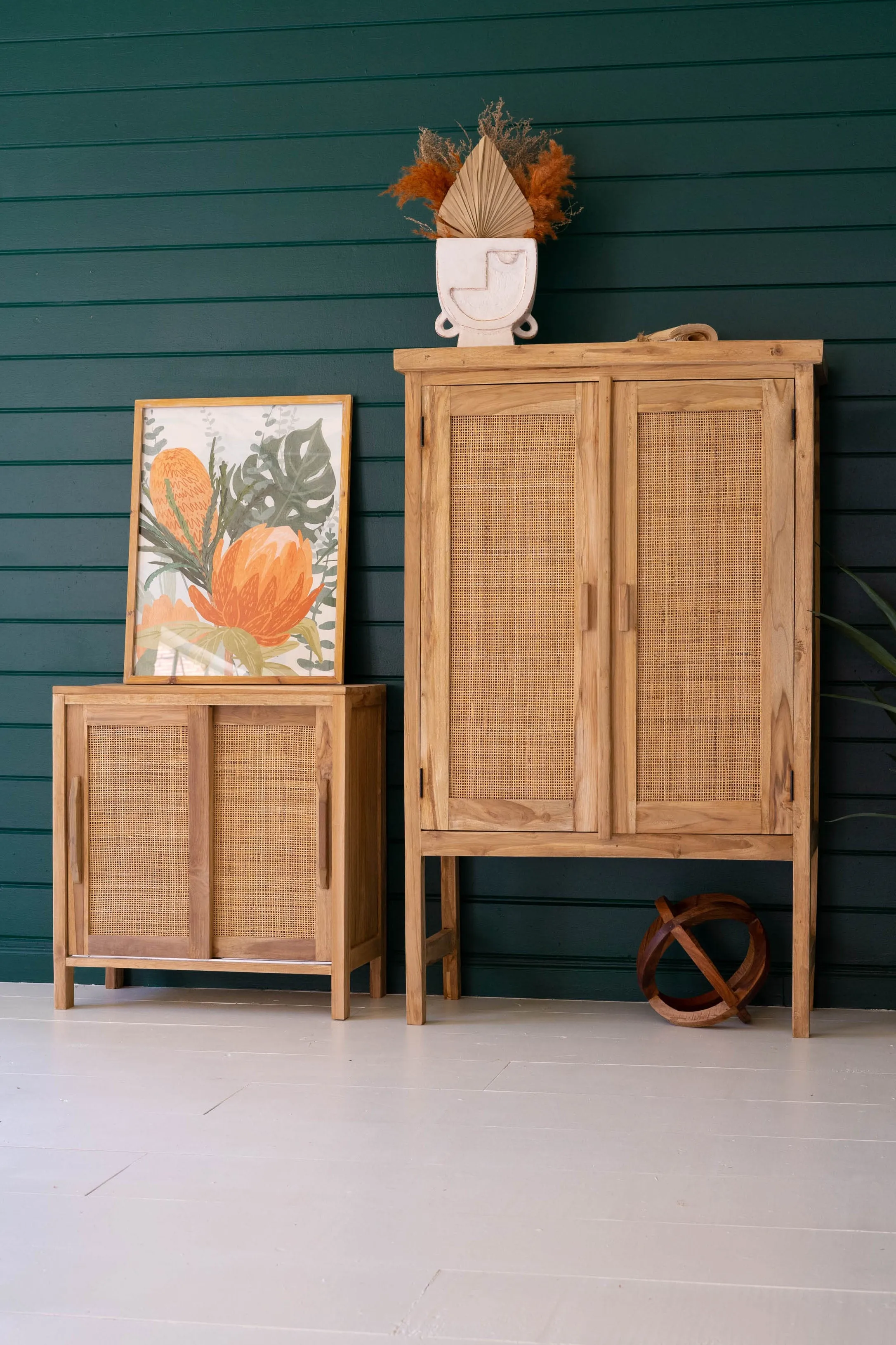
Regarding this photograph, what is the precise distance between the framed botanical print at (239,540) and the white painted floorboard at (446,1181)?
3.11 ft

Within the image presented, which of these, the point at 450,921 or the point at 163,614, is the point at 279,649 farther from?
the point at 450,921

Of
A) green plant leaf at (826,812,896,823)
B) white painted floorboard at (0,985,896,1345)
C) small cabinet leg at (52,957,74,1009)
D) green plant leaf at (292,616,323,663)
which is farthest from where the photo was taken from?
green plant leaf at (292,616,323,663)

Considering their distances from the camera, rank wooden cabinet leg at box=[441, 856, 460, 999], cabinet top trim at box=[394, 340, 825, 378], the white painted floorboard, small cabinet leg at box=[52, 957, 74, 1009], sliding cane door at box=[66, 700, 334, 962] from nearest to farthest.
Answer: the white painted floorboard → cabinet top trim at box=[394, 340, 825, 378] → sliding cane door at box=[66, 700, 334, 962] → small cabinet leg at box=[52, 957, 74, 1009] → wooden cabinet leg at box=[441, 856, 460, 999]

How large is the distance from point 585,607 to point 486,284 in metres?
0.84

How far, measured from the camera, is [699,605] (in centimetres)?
291

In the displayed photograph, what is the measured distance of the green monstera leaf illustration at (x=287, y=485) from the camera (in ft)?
11.3

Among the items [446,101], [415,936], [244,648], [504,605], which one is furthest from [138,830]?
[446,101]

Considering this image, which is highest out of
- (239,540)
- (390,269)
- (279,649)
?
(390,269)

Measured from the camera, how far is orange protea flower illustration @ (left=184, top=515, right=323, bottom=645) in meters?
3.43

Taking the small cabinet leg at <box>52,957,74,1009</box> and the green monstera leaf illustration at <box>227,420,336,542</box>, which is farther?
the green monstera leaf illustration at <box>227,420,336,542</box>

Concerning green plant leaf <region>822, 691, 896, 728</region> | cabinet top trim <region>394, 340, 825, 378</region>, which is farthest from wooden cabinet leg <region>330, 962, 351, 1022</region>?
cabinet top trim <region>394, 340, 825, 378</region>

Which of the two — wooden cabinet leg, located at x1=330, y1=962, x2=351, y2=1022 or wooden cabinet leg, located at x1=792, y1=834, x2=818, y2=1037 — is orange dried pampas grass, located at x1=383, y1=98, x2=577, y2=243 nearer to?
wooden cabinet leg, located at x1=792, y1=834, x2=818, y2=1037

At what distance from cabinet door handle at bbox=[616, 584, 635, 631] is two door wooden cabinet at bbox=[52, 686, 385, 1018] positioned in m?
0.67

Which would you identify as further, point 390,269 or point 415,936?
point 390,269
